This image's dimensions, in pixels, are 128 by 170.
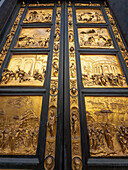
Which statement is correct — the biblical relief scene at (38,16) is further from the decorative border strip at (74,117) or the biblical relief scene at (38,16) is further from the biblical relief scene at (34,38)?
the decorative border strip at (74,117)

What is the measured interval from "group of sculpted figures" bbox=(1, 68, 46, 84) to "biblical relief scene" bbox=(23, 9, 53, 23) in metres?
2.54

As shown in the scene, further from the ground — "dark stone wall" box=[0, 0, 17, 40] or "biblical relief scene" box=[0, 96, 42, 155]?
"dark stone wall" box=[0, 0, 17, 40]

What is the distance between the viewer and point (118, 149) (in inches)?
94.3

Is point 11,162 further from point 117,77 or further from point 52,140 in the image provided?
point 117,77

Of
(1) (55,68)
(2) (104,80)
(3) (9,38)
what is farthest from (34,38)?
(2) (104,80)

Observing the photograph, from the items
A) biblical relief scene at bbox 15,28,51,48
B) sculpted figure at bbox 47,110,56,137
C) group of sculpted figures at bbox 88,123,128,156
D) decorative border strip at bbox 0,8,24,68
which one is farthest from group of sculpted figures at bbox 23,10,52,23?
group of sculpted figures at bbox 88,123,128,156

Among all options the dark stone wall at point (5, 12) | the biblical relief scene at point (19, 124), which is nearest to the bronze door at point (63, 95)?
the biblical relief scene at point (19, 124)

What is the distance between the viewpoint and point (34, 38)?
4320 millimetres

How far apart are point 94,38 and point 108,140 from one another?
322 centimetres

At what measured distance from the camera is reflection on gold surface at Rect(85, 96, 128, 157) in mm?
2395

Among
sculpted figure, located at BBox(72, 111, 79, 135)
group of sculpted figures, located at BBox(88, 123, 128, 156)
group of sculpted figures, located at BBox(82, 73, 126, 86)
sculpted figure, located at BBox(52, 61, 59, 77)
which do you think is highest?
sculpted figure, located at BBox(52, 61, 59, 77)

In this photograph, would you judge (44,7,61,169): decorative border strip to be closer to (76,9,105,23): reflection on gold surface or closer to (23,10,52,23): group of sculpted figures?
(23,10,52,23): group of sculpted figures

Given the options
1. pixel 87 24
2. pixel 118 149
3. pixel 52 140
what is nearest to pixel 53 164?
pixel 52 140

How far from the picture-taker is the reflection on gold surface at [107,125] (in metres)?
2.39
